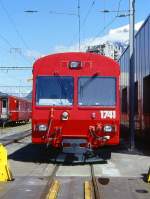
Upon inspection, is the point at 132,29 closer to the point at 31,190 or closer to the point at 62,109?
the point at 62,109

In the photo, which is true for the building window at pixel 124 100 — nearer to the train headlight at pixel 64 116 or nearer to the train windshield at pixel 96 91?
the train windshield at pixel 96 91

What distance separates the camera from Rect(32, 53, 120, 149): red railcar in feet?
51.7

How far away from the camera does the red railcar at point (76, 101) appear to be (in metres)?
15.7

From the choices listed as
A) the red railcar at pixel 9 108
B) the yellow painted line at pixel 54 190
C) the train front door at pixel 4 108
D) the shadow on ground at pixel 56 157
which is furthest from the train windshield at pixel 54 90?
the train front door at pixel 4 108

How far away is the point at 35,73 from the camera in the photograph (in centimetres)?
1617

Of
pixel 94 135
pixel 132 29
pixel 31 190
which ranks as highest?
pixel 132 29

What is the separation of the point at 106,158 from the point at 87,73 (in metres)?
2.72

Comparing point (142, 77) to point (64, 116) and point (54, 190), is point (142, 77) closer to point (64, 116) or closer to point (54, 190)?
point (64, 116)

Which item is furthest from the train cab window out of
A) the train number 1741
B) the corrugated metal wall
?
the train number 1741

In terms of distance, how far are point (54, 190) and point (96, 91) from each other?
5.47 metres

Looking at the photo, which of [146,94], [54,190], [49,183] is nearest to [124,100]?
[146,94]

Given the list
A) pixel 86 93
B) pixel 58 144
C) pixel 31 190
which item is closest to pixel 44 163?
pixel 58 144

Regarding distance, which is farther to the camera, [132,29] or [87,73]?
[132,29]

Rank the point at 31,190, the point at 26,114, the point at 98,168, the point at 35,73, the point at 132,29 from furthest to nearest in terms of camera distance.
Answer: the point at 26,114 → the point at 132,29 → the point at 35,73 → the point at 98,168 → the point at 31,190
